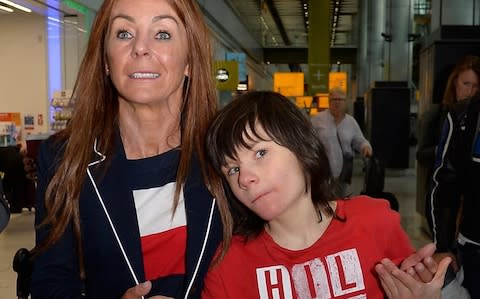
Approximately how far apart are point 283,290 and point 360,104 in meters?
26.5

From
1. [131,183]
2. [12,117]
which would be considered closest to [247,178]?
[131,183]

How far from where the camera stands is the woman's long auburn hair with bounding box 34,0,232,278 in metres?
1.56

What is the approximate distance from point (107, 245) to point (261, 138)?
19.8 inches

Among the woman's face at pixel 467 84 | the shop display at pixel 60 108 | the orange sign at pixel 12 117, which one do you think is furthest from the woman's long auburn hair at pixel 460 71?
the orange sign at pixel 12 117

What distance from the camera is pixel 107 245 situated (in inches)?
61.0

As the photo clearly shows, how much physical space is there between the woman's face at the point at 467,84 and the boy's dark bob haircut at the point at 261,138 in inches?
114

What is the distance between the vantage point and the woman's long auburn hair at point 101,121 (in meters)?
1.56

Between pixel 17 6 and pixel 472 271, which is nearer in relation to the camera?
pixel 472 271

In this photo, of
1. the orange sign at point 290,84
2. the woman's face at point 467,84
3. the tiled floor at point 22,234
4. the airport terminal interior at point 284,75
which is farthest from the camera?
the orange sign at point 290,84

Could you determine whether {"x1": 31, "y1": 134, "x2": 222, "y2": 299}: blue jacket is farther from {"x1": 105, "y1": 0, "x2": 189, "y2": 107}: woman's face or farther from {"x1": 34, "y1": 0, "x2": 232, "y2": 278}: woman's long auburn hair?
{"x1": 105, "y1": 0, "x2": 189, "y2": 107}: woman's face

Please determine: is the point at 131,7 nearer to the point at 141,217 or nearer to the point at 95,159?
the point at 95,159

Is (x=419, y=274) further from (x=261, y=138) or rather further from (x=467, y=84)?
(x=467, y=84)

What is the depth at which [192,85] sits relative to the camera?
174 centimetres

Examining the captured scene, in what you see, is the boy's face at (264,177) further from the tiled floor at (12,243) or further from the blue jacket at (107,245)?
the tiled floor at (12,243)
